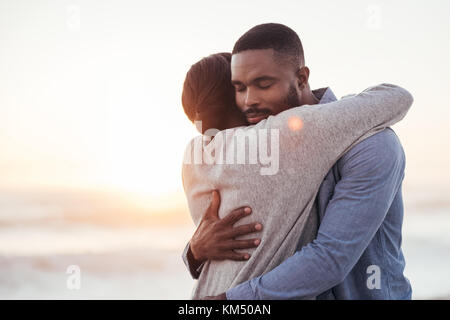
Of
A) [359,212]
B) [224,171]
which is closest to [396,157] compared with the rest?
[359,212]

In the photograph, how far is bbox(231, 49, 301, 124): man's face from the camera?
1.77 m

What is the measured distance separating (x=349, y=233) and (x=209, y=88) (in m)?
0.84

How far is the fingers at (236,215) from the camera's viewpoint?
1.58 metres

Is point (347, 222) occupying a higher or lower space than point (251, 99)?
lower

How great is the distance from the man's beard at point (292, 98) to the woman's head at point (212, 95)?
208mm

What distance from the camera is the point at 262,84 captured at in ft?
5.83

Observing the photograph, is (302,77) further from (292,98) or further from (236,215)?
(236,215)

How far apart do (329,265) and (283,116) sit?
48cm

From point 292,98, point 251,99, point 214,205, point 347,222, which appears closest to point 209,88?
point 251,99

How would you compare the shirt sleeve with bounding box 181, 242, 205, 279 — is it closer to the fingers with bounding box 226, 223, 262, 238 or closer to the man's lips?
the fingers with bounding box 226, 223, 262, 238

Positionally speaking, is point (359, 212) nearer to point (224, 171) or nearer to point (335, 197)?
point (335, 197)

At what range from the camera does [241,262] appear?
1.61 metres

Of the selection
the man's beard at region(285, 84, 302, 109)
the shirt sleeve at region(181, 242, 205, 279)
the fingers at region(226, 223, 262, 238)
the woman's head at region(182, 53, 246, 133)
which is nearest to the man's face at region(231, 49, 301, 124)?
the man's beard at region(285, 84, 302, 109)

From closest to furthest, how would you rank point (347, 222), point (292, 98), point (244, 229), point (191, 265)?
1. point (347, 222)
2. point (244, 229)
3. point (292, 98)
4. point (191, 265)
